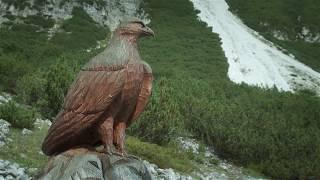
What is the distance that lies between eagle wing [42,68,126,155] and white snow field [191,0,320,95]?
30.9m

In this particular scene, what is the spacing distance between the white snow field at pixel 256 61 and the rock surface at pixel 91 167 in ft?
101

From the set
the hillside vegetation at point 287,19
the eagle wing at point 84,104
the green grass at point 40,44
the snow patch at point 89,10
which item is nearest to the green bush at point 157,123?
the green grass at point 40,44

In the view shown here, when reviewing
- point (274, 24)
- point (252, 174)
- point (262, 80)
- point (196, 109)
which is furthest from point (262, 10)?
point (252, 174)

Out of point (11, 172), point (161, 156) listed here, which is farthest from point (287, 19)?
point (11, 172)

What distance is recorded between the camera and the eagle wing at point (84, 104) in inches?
257

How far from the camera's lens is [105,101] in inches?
257

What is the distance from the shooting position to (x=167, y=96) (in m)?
22.0

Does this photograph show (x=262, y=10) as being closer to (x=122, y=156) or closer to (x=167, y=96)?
(x=167, y=96)

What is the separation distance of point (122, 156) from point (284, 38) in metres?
55.8

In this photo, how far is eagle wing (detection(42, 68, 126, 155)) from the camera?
6523 mm

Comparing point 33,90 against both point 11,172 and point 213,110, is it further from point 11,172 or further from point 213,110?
point 11,172

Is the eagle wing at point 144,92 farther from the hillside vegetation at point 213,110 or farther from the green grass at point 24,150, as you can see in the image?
the hillside vegetation at point 213,110

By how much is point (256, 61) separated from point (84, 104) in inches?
1580

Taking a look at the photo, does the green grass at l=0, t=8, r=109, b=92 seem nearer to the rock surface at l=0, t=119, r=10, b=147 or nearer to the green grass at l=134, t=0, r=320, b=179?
the green grass at l=134, t=0, r=320, b=179
